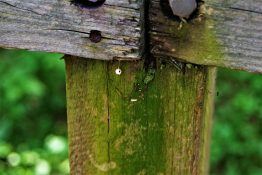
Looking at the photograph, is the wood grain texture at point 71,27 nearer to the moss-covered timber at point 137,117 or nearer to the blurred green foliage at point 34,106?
the moss-covered timber at point 137,117

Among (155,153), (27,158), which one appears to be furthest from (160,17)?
(27,158)

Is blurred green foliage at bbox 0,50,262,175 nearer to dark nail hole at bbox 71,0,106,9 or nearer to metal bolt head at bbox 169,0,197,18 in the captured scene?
dark nail hole at bbox 71,0,106,9

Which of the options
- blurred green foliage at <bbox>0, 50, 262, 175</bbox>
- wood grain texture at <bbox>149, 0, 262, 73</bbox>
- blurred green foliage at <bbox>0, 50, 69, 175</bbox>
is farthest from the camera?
blurred green foliage at <bbox>0, 50, 262, 175</bbox>

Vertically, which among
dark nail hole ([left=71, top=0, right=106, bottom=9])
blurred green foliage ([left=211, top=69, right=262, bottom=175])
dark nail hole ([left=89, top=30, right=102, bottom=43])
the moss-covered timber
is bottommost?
blurred green foliage ([left=211, top=69, right=262, bottom=175])

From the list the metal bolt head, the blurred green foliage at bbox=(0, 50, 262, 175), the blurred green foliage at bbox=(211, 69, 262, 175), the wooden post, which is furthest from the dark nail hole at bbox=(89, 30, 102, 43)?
the blurred green foliage at bbox=(211, 69, 262, 175)

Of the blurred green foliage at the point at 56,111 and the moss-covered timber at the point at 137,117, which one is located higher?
the moss-covered timber at the point at 137,117

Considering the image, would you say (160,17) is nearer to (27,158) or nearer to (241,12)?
(241,12)

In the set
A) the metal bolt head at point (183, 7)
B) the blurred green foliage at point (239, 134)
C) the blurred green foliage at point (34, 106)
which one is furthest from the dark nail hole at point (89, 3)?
the blurred green foliage at point (239, 134)
